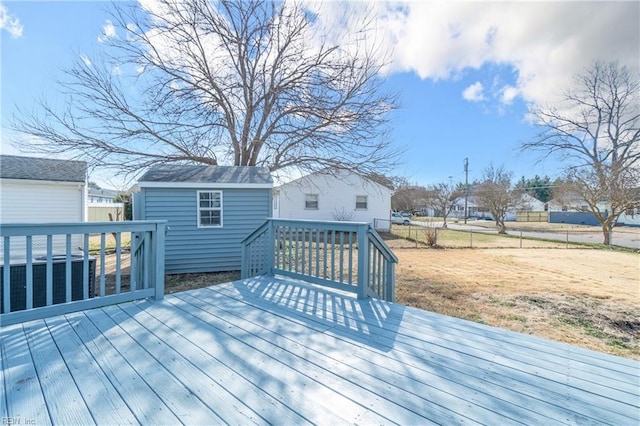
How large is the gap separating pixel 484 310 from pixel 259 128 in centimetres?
904

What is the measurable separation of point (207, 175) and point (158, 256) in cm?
506

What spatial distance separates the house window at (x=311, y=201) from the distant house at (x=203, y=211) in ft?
33.2

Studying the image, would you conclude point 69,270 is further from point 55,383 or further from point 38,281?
point 38,281

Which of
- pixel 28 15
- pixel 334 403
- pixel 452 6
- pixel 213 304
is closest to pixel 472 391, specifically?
pixel 334 403

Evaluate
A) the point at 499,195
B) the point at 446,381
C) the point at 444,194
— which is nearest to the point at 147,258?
the point at 446,381

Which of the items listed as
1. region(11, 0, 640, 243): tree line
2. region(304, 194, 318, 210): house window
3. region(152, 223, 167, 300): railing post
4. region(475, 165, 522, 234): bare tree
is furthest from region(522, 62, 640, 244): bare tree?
A: region(152, 223, 167, 300): railing post

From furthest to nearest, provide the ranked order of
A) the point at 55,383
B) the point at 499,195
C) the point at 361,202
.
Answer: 1. the point at 499,195
2. the point at 361,202
3. the point at 55,383

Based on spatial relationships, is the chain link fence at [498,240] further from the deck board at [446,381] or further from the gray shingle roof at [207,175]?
the deck board at [446,381]

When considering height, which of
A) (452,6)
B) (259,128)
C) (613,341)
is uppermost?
(452,6)

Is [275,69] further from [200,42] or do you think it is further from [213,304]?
[213,304]

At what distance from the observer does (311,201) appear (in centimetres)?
1853

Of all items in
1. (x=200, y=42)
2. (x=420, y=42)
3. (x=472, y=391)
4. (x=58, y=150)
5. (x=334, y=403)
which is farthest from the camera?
(x=200, y=42)

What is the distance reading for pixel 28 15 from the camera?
6156mm

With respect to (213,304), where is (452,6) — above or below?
above
